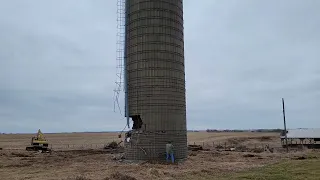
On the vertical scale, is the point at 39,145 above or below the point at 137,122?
below

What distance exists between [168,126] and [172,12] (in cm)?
878

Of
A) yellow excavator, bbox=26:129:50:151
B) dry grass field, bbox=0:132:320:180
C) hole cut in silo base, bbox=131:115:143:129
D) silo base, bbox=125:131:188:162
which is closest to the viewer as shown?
dry grass field, bbox=0:132:320:180

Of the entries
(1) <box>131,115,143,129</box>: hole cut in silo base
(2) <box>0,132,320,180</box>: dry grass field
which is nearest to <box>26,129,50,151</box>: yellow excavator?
(2) <box>0,132,320,180</box>: dry grass field

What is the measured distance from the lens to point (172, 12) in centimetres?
2842

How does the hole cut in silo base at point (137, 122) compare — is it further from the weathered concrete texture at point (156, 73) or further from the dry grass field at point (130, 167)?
the dry grass field at point (130, 167)

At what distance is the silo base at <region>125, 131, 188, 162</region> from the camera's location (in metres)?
26.7

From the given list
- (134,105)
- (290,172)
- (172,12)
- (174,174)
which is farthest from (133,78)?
(290,172)

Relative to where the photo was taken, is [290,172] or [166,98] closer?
[290,172]

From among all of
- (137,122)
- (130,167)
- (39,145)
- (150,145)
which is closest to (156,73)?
(137,122)

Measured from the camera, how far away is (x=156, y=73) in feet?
89.0

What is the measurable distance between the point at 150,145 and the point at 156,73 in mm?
5279

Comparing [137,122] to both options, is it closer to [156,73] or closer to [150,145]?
[150,145]

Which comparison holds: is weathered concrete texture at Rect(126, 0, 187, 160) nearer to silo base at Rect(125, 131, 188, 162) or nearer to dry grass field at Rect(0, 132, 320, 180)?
silo base at Rect(125, 131, 188, 162)

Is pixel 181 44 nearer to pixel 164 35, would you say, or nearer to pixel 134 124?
pixel 164 35
